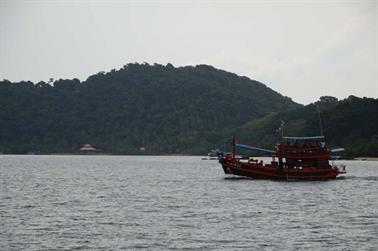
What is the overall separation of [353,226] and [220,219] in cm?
1065

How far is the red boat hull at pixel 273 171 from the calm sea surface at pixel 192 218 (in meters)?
9.23

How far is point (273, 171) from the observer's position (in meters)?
104

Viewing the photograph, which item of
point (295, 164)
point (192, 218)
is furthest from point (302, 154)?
point (192, 218)

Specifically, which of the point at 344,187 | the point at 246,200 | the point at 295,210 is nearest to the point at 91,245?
the point at 295,210

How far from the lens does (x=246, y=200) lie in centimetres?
7375

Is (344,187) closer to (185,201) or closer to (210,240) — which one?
(185,201)

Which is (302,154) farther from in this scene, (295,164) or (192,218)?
(192,218)

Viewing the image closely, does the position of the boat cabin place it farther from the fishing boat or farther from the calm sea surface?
the calm sea surface

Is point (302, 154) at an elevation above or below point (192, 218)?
above

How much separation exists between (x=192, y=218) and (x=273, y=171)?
4673 cm

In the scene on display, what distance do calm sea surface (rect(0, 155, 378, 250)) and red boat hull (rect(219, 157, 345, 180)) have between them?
30.3 ft

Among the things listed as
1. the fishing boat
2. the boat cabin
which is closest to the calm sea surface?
the boat cabin

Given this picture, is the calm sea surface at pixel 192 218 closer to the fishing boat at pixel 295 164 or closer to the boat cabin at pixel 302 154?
the boat cabin at pixel 302 154

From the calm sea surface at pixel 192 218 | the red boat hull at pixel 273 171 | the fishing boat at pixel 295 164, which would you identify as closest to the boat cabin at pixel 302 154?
the fishing boat at pixel 295 164
